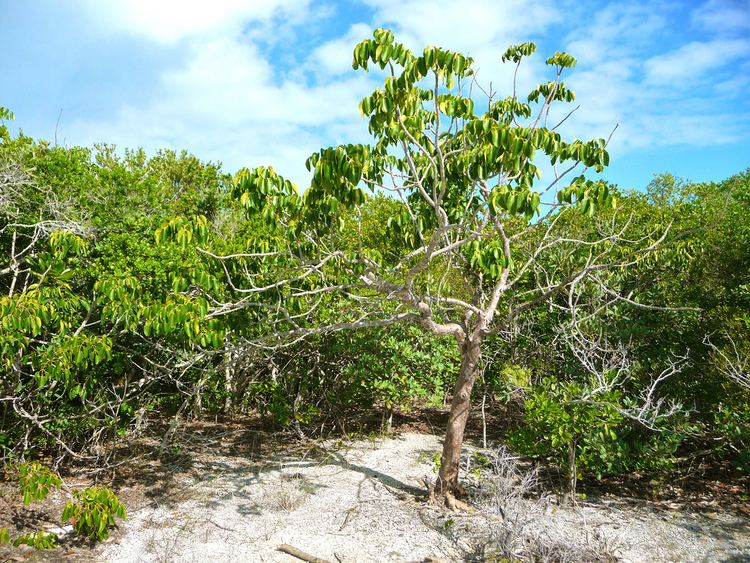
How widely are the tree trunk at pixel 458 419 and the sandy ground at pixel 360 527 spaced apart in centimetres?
35

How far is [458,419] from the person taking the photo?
21.4ft

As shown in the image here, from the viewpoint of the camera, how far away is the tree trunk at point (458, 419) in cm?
651

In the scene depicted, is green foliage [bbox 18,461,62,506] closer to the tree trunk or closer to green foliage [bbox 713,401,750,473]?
the tree trunk

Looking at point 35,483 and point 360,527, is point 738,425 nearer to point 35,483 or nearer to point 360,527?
point 360,527

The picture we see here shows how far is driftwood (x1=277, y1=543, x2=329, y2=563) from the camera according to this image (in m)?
5.34

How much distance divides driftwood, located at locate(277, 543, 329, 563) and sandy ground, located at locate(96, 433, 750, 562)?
0.05 meters

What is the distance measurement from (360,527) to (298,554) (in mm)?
833

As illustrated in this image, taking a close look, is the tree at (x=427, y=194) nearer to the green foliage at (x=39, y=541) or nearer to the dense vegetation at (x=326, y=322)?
the dense vegetation at (x=326, y=322)

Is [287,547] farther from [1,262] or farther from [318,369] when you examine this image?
[1,262]

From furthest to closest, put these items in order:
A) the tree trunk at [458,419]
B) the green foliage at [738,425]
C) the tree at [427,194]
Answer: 1. the tree trunk at [458,419]
2. the green foliage at [738,425]
3. the tree at [427,194]

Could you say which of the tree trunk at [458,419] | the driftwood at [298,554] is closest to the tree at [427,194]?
the tree trunk at [458,419]

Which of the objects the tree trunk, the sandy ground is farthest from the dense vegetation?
the sandy ground

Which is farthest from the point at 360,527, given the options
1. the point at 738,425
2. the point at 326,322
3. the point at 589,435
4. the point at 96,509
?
the point at 738,425

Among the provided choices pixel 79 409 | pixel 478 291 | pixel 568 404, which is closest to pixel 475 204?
pixel 478 291
